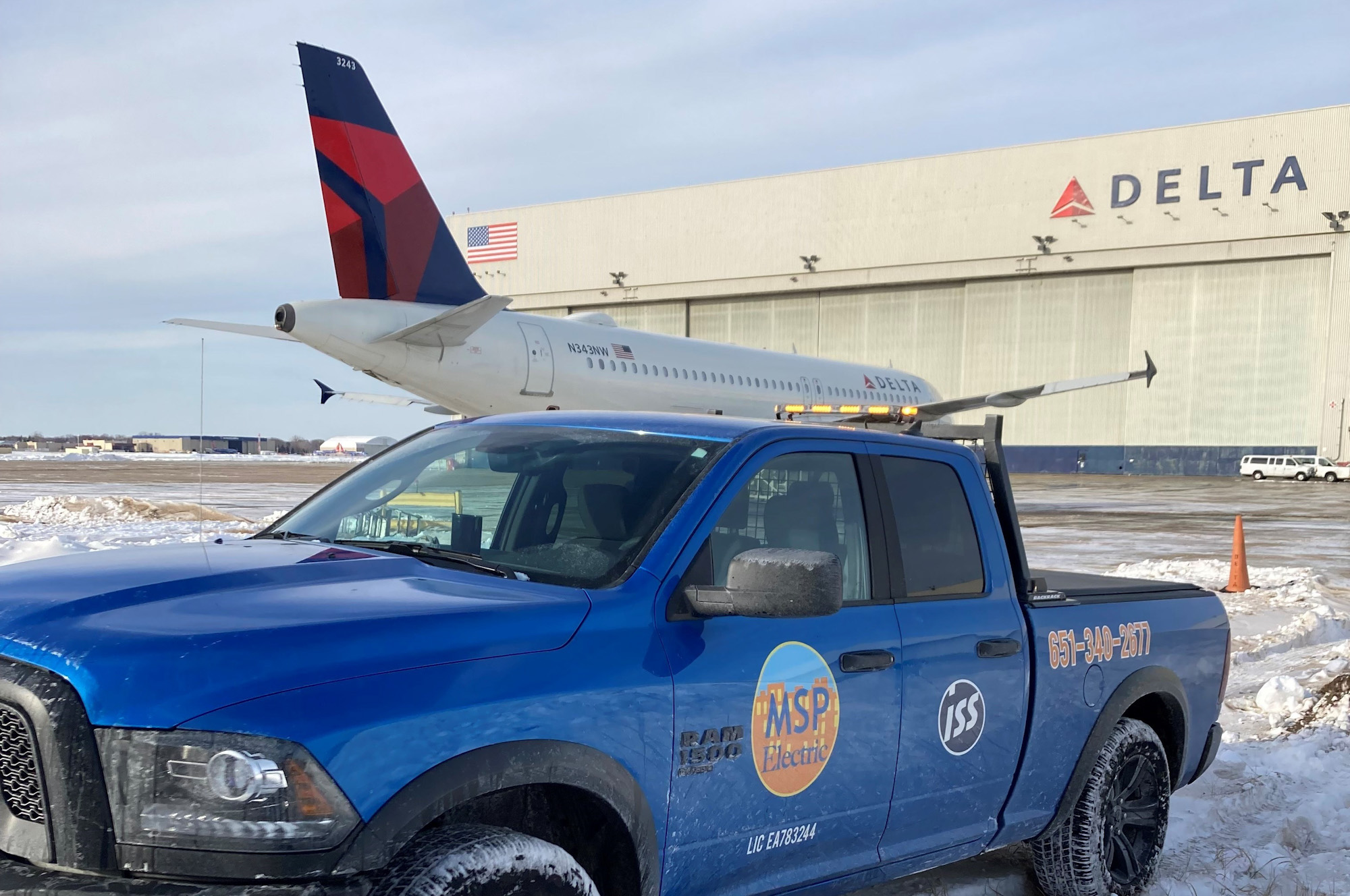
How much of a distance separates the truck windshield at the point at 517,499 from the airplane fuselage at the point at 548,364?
1481 centimetres

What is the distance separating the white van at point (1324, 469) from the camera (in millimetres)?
→ 46000

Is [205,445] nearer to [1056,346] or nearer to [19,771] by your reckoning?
[1056,346]

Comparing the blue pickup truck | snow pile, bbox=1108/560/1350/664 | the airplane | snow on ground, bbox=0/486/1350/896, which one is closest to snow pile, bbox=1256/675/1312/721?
snow on ground, bbox=0/486/1350/896


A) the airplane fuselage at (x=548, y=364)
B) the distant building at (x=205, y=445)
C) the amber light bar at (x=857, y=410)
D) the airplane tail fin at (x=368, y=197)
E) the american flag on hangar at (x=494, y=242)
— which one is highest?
the american flag on hangar at (x=494, y=242)

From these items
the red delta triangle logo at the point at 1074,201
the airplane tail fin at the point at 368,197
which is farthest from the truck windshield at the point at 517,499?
the red delta triangle logo at the point at 1074,201

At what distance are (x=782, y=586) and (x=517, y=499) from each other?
127cm

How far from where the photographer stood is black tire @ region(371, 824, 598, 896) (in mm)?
2414

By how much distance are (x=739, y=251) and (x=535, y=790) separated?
56.2m

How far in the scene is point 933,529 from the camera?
13.3 feet

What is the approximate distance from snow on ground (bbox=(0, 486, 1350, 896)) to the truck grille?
2.11 meters

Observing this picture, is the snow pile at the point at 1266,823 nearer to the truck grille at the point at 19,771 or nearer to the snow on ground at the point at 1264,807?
the snow on ground at the point at 1264,807

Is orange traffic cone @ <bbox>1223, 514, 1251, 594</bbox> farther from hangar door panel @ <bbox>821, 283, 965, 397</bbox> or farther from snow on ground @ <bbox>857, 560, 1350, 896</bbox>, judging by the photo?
hangar door panel @ <bbox>821, 283, 965, 397</bbox>

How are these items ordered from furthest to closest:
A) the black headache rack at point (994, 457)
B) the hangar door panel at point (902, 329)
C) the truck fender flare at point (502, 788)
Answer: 1. the hangar door panel at point (902, 329)
2. the black headache rack at point (994, 457)
3. the truck fender flare at point (502, 788)

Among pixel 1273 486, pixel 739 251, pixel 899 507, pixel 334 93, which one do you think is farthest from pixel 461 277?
pixel 739 251
